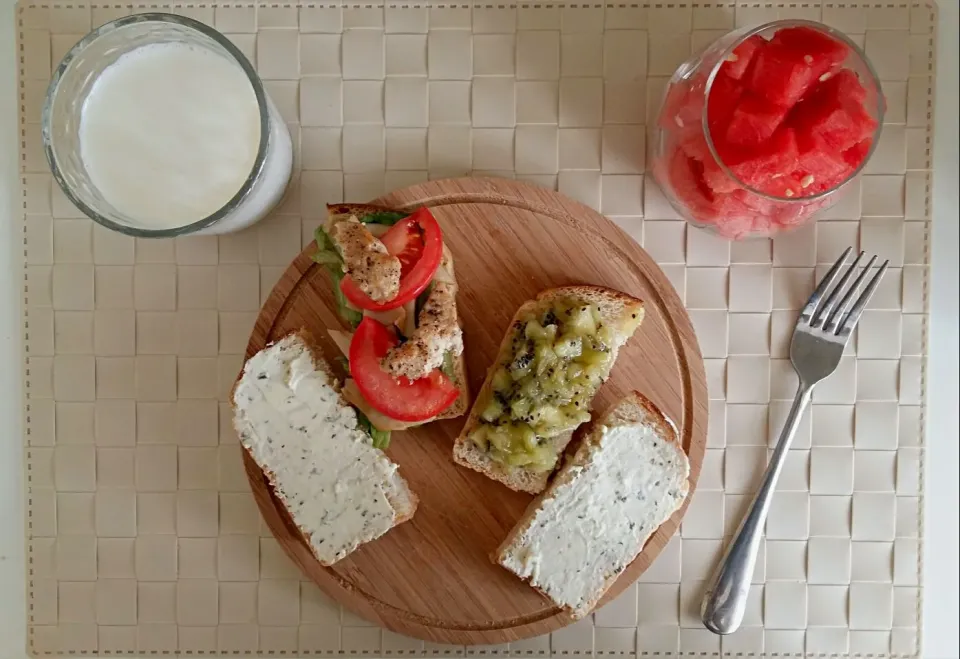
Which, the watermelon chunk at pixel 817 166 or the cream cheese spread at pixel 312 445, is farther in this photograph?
the cream cheese spread at pixel 312 445

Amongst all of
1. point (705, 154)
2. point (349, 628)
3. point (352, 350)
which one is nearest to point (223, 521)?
point (349, 628)

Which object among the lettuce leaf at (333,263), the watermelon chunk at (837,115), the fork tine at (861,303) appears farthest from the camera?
the fork tine at (861,303)

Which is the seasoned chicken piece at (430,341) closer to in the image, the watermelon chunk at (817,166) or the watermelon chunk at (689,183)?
the watermelon chunk at (689,183)

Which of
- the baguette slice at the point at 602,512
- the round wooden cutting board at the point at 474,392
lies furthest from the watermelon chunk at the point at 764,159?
the baguette slice at the point at 602,512

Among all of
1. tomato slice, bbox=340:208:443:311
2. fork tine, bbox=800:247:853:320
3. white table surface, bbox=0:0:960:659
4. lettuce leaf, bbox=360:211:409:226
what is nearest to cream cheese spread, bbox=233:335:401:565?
tomato slice, bbox=340:208:443:311

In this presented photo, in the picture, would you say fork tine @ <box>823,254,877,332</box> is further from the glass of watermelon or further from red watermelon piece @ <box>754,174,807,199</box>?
red watermelon piece @ <box>754,174,807,199</box>

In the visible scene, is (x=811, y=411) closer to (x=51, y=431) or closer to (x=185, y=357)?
(x=185, y=357)
